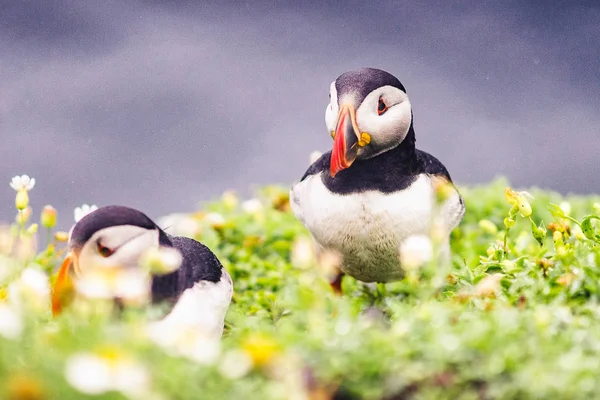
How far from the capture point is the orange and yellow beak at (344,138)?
123 inches

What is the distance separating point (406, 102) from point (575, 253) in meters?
0.96

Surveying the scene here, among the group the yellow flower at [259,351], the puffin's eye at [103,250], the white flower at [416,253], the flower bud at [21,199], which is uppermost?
the white flower at [416,253]

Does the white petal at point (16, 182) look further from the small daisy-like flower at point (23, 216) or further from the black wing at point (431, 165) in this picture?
the black wing at point (431, 165)

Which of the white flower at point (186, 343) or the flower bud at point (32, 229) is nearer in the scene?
the white flower at point (186, 343)

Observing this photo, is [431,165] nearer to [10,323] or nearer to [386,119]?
[386,119]

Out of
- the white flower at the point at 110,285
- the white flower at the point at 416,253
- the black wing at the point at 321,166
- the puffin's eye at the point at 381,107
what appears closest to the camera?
the white flower at the point at 110,285

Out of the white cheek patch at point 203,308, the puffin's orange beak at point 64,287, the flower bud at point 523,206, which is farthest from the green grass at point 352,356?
the flower bud at point 523,206

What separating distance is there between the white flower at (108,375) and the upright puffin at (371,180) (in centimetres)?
178

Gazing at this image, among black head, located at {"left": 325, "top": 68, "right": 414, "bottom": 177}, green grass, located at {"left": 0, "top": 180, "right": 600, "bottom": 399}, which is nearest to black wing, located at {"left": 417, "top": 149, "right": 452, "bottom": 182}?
black head, located at {"left": 325, "top": 68, "right": 414, "bottom": 177}

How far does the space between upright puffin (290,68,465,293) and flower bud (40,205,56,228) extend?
1.18 meters

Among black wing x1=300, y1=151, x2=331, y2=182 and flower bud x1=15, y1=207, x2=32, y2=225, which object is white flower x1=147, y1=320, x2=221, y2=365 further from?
black wing x1=300, y1=151, x2=331, y2=182

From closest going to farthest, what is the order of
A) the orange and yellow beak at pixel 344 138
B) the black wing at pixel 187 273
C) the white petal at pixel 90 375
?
the white petal at pixel 90 375
the black wing at pixel 187 273
the orange and yellow beak at pixel 344 138

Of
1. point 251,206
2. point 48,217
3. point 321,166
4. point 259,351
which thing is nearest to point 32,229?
point 48,217

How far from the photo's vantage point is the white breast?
336cm
